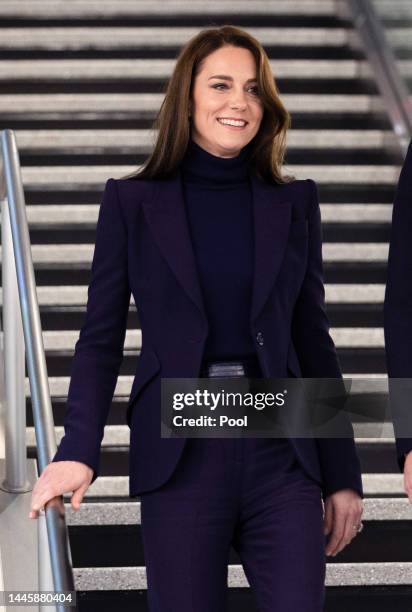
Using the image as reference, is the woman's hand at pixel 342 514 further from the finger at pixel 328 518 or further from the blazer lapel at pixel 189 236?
the blazer lapel at pixel 189 236

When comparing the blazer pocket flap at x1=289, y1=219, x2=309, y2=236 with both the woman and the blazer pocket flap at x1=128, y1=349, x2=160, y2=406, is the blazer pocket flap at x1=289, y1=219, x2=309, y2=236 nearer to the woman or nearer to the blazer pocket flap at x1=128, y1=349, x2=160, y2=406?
the woman

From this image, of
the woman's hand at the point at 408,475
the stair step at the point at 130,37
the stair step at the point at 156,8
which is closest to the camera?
the woman's hand at the point at 408,475

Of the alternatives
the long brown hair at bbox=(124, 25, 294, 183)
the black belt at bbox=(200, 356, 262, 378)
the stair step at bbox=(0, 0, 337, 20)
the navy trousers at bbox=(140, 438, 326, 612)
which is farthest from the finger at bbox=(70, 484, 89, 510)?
the stair step at bbox=(0, 0, 337, 20)

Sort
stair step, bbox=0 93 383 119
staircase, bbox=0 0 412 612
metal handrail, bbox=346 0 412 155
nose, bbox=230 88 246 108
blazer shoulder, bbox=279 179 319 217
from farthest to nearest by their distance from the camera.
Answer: stair step, bbox=0 93 383 119 < metal handrail, bbox=346 0 412 155 < staircase, bbox=0 0 412 612 < blazer shoulder, bbox=279 179 319 217 < nose, bbox=230 88 246 108

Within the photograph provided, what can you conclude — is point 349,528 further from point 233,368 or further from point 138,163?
point 138,163

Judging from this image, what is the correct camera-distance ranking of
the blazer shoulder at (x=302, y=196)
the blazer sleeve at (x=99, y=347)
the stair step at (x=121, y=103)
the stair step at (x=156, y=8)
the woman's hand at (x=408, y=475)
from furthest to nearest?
the stair step at (x=156, y=8) < the stair step at (x=121, y=103) < the blazer shoulder at (x=302, y=196) < the blazer sleeve at (x=99, y=347) < the woman's hand at (x=408, y=475)

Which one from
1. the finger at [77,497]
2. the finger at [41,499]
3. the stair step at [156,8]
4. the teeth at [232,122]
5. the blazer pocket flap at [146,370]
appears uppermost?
the stair step at [156,8]

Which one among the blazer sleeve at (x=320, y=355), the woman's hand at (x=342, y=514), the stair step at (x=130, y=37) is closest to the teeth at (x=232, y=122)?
the blazer sleeve at (x=320, y=355)

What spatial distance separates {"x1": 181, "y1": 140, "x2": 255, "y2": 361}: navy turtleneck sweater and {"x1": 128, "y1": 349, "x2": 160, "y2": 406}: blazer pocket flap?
0.10m

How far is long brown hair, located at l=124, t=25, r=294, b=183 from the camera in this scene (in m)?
2.39

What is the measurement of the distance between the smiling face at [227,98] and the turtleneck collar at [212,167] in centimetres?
3

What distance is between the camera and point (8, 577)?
3100 millimetres

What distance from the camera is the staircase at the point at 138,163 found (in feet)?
12.3

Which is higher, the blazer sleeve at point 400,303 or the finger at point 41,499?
the blazer sleeve at point 400,303
